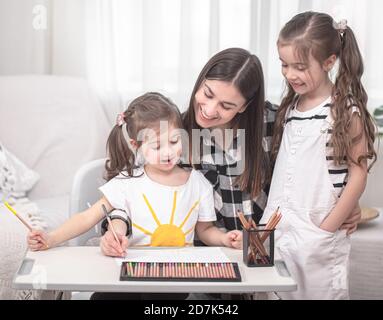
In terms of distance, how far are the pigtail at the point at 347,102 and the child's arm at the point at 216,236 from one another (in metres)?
0.26

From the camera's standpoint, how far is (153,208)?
119cm

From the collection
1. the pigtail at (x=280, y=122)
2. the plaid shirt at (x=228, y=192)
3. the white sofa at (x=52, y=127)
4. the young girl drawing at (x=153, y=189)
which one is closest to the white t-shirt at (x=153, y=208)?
the young girl drawing at (x=153, y=189)

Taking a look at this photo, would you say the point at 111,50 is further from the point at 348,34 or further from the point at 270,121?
the point at 348,34

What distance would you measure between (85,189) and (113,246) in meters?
0.36

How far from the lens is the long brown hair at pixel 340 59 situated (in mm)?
1216

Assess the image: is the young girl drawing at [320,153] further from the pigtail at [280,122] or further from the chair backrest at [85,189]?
the chair backrest at [85,189]

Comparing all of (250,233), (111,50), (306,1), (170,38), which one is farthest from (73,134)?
(250,233)

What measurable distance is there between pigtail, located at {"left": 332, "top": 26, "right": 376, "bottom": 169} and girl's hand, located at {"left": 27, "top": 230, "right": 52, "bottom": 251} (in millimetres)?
564

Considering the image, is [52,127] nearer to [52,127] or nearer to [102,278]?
[52,127]

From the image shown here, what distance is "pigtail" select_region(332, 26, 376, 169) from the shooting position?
121 cm

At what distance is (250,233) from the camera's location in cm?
103

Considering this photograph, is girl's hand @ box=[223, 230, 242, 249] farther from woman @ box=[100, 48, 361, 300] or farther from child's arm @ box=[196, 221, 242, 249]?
woman @ box=[100, 48, 361, 300]

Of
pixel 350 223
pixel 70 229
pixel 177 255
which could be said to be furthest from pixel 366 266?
pixel 70 229

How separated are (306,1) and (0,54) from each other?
0.88m
